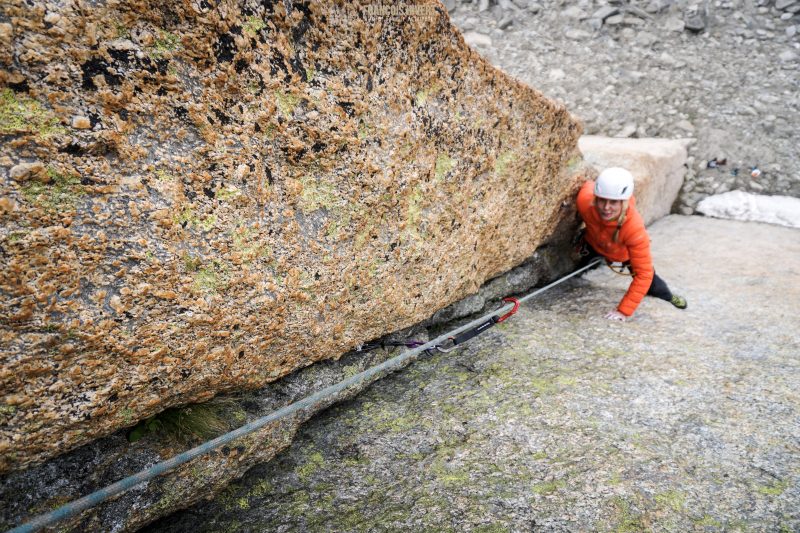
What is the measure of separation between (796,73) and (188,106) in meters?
12.2

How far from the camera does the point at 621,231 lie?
4988 mm

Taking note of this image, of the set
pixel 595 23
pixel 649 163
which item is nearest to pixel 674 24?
pixel 595 23

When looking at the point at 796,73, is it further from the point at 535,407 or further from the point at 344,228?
the point at 344,228

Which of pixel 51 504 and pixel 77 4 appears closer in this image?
pixel 77 4

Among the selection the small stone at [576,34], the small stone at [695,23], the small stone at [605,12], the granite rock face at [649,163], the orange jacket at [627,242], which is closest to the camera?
the orange jacket at [627,242]

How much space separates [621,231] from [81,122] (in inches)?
195

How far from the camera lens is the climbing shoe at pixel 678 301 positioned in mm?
5250

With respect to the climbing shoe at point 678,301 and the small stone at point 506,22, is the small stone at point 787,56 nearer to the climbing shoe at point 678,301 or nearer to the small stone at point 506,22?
the small stone at point 506,22

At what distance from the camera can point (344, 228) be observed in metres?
2.72

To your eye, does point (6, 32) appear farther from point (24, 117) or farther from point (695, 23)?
point (695, 23)

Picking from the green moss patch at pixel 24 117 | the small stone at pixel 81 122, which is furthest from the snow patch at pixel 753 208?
the green moss patch at pixel 24 117

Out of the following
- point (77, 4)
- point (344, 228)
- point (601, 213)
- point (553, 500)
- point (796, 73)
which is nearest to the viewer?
point (77, 4)

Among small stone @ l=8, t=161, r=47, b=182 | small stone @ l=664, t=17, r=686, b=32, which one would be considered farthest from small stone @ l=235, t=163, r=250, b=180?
small stone @ l=664, t=17, r=686, b=32

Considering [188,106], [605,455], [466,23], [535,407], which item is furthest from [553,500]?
[466,23]
